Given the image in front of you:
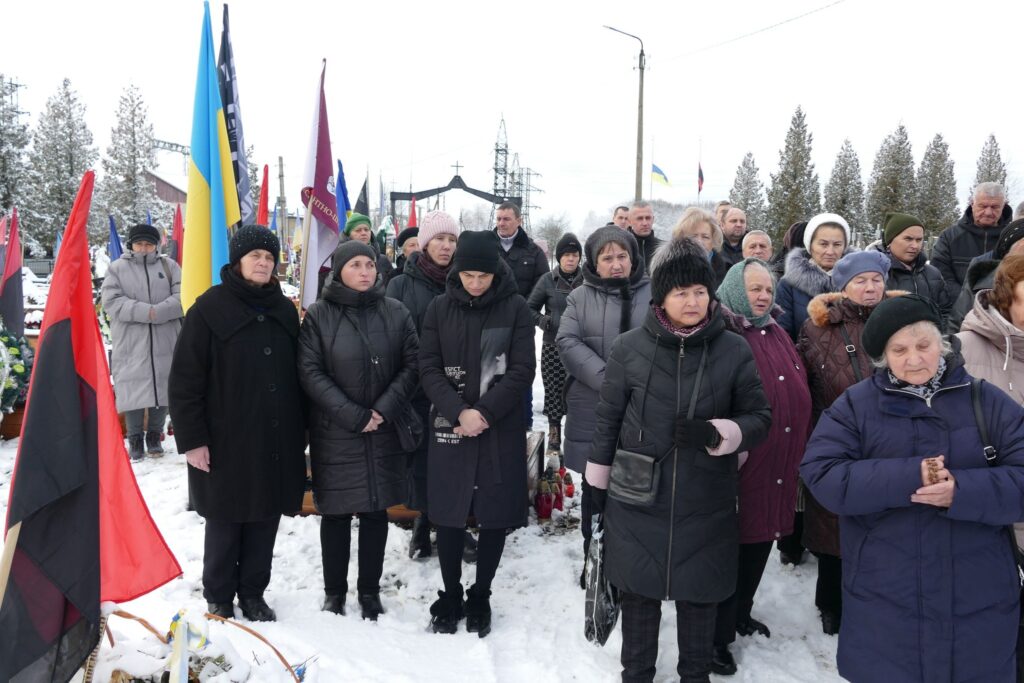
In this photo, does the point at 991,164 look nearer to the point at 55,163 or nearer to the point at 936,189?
the point at 936,189

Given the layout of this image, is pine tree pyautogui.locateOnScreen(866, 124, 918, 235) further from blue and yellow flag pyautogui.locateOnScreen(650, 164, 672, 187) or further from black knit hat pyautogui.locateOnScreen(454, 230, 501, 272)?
black knit hat pyautogui.locateOnScreen(454, 230, 501, 272)

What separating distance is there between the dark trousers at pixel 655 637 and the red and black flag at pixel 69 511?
77.1 inches

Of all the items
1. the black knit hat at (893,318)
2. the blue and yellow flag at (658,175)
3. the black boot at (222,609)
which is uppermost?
the blue and yellow flag at (658,175)

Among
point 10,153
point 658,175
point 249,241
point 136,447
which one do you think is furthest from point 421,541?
point 10,153

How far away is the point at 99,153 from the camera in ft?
159

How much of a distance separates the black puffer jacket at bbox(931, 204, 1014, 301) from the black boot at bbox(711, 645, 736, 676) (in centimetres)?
392

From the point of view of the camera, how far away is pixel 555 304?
18.0ft

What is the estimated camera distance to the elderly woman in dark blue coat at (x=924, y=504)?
2215mm

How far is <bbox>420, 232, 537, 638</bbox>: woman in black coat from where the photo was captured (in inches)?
140

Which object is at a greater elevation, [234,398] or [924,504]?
[234,398]

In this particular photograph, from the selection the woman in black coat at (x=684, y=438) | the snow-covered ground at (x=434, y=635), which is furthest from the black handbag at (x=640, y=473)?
the snow-covered ground at (x=434, y=635)

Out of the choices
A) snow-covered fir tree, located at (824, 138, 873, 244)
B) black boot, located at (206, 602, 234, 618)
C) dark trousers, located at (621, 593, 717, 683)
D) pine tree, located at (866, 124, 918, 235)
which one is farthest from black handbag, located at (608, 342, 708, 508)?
snow-covered fir tree, located at (824, 138, 873, 244)

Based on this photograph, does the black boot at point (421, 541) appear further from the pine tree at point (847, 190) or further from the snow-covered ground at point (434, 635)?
the pine tree at point (847, 190)

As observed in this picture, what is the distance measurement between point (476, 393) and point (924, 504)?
7.00 ft
